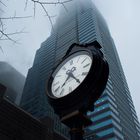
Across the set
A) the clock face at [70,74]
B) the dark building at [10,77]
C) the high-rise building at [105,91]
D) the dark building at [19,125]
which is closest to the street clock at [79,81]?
the clock face at [70,74]

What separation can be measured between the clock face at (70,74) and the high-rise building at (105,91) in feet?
209

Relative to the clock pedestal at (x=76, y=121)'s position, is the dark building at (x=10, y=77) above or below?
above

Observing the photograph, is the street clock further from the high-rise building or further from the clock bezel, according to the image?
the high-rise building

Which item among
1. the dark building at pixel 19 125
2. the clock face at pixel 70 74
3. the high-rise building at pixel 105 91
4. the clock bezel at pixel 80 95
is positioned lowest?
the clock bezel at pixel 80 95

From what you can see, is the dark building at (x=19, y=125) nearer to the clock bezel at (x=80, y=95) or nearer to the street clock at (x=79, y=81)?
the street clock at (x=79, y=81)

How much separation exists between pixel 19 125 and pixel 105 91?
4806 cm

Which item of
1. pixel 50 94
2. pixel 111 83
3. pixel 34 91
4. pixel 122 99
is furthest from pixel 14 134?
pixel 34 91

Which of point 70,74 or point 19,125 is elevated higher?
point 19,125

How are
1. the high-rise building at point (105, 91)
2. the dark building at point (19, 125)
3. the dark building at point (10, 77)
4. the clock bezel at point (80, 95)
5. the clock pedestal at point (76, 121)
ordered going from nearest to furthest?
the clock pedestal at point (76, 121) < the clock bezel at point (80, 95) < the dark building at point (19, 125) < the high-rise building at point (105, 91) < the dark building at point (10, 77)

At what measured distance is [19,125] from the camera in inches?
1339

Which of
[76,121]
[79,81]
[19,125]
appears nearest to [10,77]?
[19,125]

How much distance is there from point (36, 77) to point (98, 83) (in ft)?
382

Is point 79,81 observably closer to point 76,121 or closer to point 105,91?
point 76,121

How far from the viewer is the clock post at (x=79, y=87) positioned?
227 cm
